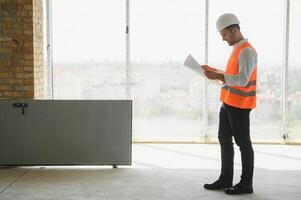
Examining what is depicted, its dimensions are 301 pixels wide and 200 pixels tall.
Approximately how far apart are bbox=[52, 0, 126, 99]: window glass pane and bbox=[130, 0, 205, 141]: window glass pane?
22cm

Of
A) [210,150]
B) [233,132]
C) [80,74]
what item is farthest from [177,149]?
[233,132]

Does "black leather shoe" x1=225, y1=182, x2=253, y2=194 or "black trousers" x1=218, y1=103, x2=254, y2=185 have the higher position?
"black trousers" x1=218, y1=103, x2=254, y2=185

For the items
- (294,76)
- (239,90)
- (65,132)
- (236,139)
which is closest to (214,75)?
(239,90)

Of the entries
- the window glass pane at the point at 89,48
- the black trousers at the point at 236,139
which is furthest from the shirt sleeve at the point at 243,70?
the window glass pane at the point at 89,48

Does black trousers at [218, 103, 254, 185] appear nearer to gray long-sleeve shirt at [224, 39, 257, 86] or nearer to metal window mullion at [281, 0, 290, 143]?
gray long-sleeve shirt at [224, 39, 257, 86]

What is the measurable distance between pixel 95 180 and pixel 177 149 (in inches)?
70.2

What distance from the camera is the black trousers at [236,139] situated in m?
3.71

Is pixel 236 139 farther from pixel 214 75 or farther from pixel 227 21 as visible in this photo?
pixel 227 21

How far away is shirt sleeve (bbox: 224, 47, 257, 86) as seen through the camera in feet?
11.8

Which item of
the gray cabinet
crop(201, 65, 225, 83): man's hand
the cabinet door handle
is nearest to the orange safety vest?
crop(201, 65, 225, 83): man's hand

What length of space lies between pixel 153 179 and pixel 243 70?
1.45 metres

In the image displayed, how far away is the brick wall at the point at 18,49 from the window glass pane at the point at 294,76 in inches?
133

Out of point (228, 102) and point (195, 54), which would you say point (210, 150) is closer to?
point (195, 54)

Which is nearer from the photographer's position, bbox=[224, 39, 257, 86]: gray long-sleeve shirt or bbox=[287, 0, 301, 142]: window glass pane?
bbox=[224, 39, 257, 86]: gray long-sleeve shirt
